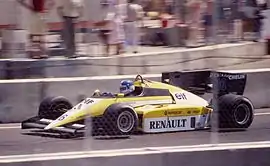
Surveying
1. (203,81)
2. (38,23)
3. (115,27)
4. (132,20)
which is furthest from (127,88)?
(132,20)

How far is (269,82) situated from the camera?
14.5m

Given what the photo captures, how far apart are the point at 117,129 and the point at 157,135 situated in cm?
80

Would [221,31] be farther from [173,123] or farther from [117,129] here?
[117,129]

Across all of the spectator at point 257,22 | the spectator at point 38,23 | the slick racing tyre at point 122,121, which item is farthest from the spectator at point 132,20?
the slick racing tyre at point 122,121

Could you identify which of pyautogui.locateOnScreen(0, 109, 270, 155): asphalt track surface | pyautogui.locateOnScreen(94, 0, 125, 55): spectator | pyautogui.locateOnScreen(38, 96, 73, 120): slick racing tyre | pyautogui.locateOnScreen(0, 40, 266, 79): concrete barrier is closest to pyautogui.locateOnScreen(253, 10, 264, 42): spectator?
pyautogui.locateOnScreen(0, 40, 266, 79): concrete barrier

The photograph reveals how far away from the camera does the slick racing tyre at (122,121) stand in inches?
412

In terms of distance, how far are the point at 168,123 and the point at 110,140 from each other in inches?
76.7

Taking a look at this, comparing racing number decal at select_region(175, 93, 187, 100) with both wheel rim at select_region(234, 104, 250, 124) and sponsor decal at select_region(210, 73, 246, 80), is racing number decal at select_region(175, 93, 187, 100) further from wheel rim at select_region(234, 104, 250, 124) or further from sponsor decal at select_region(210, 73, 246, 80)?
wheel rim at select_region(234, 104, 250, 124)

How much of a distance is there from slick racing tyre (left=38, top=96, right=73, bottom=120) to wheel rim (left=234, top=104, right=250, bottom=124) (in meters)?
2.38

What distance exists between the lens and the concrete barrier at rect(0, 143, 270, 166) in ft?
26.6

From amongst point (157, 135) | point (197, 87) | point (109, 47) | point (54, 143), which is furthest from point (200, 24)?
point (54, 143)

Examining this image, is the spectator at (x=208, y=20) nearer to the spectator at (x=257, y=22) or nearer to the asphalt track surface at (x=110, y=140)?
the spectator at (x=257, y=22)

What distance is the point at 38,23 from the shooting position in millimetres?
15492

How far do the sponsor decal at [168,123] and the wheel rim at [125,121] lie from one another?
33 cm
